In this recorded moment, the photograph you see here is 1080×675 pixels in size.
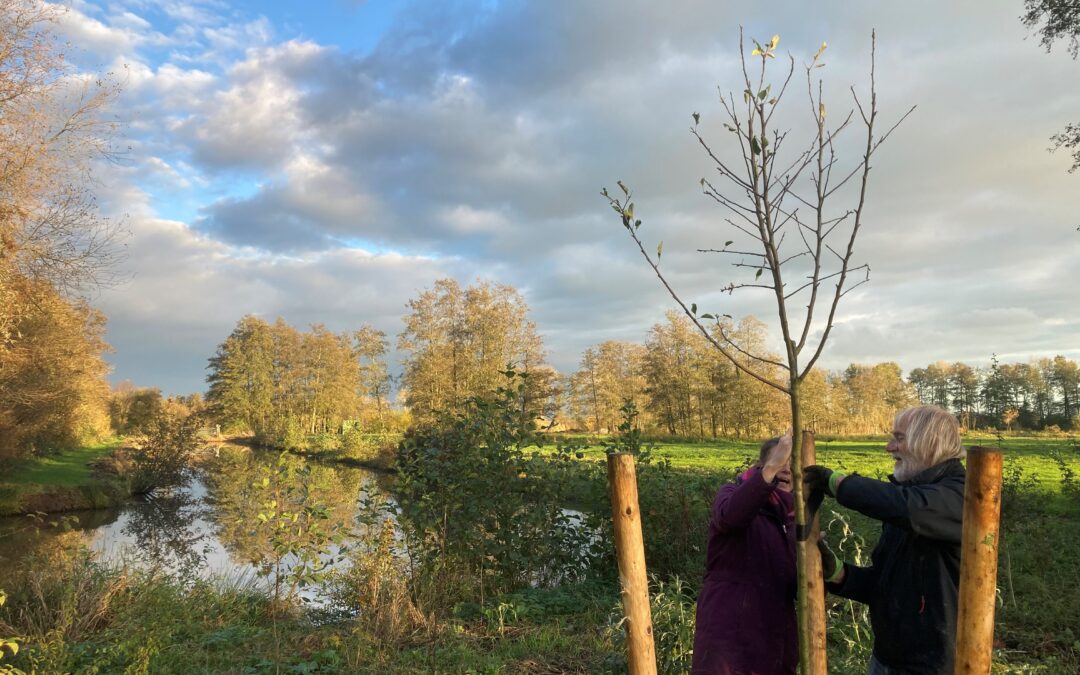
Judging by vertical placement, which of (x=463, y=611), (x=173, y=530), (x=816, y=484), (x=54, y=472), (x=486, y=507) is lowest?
(x=173, y=530)

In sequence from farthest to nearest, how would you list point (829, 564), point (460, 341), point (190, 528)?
1. point (460, 341)
2. point (190, 528)
3. point (829, 564)

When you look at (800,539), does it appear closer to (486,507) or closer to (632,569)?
(632,569)

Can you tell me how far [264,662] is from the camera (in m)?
4.89

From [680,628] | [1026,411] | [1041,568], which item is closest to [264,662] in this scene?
[680,628]

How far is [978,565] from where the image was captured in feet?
5.73

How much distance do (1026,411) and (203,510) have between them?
50.2 meters

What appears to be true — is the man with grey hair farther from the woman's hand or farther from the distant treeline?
the distant treeline

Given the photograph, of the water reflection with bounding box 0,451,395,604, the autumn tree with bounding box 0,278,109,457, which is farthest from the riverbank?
the autumn tree with bounding box 0,278,109,457

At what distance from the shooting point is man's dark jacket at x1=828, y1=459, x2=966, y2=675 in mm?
1972

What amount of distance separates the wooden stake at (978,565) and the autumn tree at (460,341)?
26676mm

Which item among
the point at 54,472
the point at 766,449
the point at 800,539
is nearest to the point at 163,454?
→ the point at 54,472

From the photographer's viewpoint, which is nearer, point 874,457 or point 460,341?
point 874,457

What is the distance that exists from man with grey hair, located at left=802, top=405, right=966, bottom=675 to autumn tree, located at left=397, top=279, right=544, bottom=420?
1030 inches

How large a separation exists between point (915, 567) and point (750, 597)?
586mm
